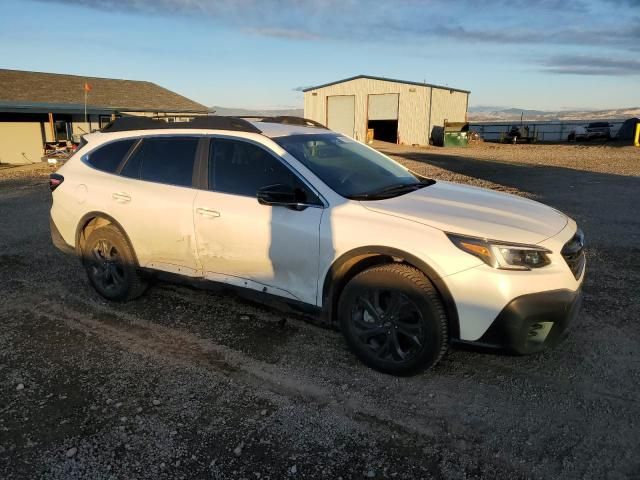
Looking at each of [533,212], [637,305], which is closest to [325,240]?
[533,212]

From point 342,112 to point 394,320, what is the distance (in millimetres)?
39356

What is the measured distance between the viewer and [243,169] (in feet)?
13.9

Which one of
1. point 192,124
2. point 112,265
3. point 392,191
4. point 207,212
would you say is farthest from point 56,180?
point 392,191

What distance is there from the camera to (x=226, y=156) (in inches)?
171

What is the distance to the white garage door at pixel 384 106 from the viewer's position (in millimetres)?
39469

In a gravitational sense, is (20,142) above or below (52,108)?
below

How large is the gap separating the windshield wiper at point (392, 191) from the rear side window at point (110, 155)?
251 centimetres

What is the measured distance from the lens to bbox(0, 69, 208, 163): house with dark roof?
24.2 meters

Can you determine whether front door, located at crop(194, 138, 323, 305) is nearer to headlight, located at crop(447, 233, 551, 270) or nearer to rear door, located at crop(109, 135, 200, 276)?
rear door, located at crop(109, 135, 200, 276)

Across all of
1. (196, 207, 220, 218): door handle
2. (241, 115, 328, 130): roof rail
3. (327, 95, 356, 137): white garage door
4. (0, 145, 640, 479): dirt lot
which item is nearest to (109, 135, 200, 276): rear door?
(196, 207, 220, 218): door handle

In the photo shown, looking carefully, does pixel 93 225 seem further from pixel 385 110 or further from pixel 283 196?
pixel 385 110

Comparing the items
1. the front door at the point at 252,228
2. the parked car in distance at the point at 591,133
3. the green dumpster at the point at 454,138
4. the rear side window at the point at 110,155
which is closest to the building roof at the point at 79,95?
the green dumpster at the point at 454,138

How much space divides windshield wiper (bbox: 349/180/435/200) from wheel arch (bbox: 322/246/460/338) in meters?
0.47

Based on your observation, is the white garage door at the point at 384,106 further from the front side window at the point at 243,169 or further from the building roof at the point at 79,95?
the front side window at the point at 243,169
